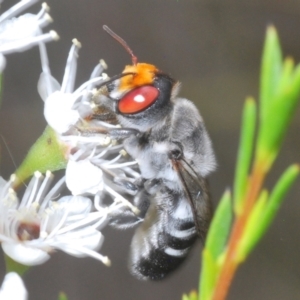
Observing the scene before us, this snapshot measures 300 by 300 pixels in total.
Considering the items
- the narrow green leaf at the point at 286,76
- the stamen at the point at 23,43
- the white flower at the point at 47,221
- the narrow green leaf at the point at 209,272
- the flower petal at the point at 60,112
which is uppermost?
the narrow green leaf at the point at 286,76

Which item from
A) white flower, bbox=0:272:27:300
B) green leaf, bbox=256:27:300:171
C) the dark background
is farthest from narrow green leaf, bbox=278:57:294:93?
the dark background

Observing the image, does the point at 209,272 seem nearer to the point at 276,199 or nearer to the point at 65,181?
the point at 276,199

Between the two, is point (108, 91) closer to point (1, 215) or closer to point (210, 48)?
point (1, 215)

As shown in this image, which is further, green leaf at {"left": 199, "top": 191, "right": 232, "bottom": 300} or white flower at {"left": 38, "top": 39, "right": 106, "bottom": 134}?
white flower at {"left": 38, "top": 39, "right": 106, "bottom": 134}

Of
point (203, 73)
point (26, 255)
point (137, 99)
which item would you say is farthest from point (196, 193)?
point (203, 73)

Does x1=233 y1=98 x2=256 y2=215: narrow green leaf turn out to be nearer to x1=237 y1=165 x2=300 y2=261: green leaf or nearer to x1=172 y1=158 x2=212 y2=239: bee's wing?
x1=237 y1=165 x2=300 y2=261: green leaf

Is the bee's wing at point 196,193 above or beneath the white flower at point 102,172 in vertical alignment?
beneath

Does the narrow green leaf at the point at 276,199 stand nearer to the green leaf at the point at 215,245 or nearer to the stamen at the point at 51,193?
the green leaf at the point at 215,245

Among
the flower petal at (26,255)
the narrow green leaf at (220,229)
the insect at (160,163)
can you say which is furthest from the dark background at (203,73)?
the narrow green leaf at (220,229)
